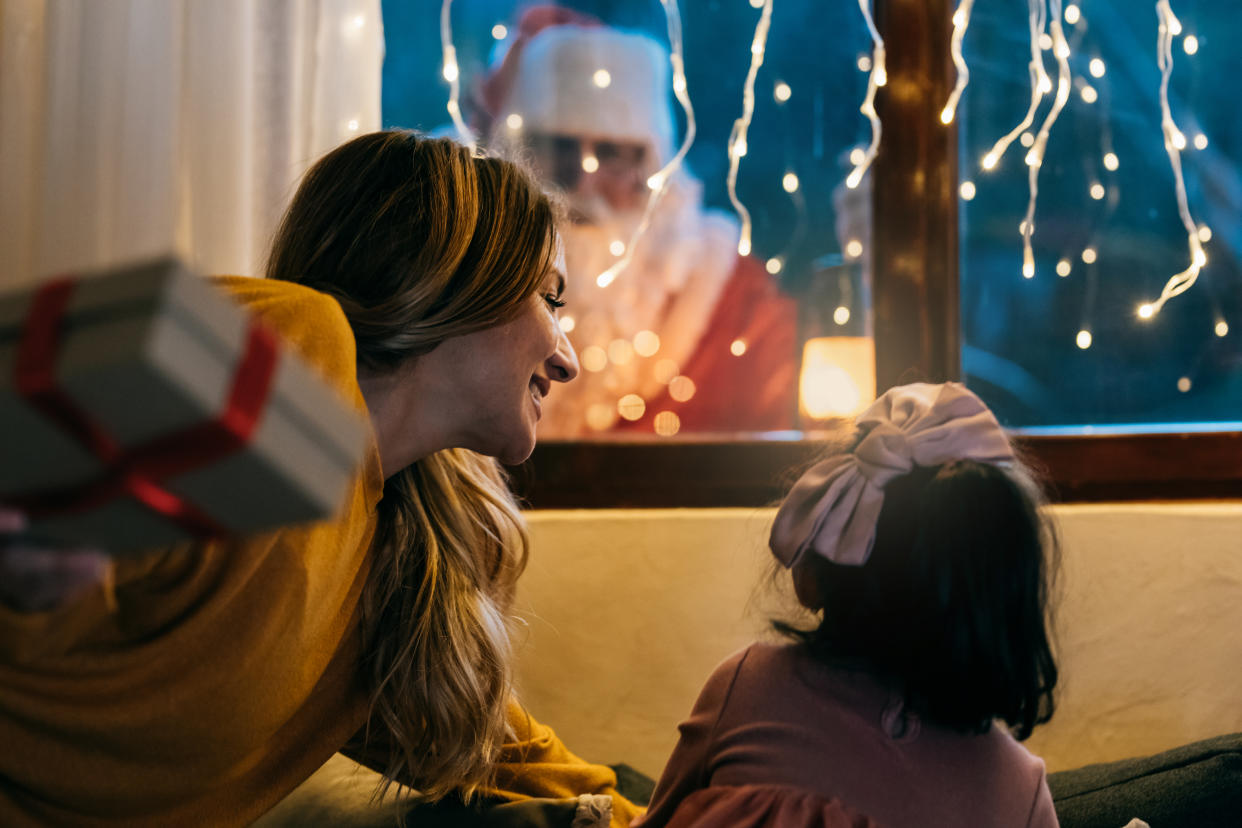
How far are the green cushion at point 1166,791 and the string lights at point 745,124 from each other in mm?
1036

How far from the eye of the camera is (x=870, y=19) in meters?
1.65

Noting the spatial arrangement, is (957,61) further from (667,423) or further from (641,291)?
(667,423)

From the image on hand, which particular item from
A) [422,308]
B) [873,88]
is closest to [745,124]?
[873,88]

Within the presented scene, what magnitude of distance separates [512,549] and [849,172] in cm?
98

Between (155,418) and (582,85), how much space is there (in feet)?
5.08

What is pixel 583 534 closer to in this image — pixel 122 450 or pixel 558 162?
pixel 558 162

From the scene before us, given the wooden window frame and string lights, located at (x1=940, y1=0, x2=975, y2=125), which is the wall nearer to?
the wooden window frame

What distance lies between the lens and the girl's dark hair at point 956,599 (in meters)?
0.89

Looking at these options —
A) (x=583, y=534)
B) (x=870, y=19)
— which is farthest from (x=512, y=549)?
(x=870, y=19)

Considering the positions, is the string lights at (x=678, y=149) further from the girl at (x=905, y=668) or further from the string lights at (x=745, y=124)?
the girl at (x=905, y=668)

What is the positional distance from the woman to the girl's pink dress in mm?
286

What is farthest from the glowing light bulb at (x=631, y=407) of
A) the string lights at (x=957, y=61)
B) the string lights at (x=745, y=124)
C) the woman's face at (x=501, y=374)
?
the string lights at (x=957, y=61)

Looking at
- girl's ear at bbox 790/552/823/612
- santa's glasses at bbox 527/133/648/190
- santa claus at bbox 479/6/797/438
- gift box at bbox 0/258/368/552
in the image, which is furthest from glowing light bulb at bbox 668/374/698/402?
gift box at bbox 0/258/368/552

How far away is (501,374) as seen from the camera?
1059 mm
